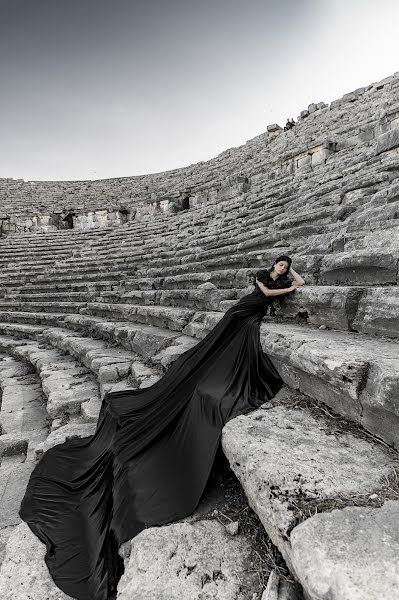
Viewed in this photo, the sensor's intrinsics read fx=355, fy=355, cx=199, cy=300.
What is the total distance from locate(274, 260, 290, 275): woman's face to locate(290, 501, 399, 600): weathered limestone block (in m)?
2.27

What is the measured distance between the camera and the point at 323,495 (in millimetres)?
1292

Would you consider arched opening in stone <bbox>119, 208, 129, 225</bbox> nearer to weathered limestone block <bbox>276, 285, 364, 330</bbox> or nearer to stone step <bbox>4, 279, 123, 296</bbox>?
stone step <bbox>4, 279, 123, 296</bbox>

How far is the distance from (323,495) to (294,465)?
0.61 ft

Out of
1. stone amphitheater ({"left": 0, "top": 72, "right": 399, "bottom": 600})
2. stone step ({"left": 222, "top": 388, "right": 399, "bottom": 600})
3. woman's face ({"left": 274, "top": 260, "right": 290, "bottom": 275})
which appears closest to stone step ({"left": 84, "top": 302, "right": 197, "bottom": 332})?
stone amphitheater ({"left": 0, "top": 72, "right": 399, "bottom": 600})

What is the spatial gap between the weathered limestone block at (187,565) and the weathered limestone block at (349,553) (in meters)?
0.38

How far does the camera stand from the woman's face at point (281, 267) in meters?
3.24

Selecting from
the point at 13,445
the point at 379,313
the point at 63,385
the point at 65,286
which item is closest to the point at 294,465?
the point at 379,313

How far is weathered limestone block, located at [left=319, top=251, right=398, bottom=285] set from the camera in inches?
102

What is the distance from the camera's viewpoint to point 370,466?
1.43 meters

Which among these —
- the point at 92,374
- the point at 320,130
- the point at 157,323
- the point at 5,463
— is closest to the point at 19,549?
the point at 5,463

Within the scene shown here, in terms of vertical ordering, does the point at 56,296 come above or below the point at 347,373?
below

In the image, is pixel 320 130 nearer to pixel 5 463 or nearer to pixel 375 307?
pixel 375 307

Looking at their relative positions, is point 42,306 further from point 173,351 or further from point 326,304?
point 326,304

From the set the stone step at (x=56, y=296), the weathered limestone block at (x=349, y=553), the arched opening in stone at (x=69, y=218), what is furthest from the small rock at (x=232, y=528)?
the arched opening in stone at (x=69, y=218)
